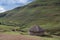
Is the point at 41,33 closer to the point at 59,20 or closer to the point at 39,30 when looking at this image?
the point at 39,30

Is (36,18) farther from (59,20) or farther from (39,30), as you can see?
(39,30)

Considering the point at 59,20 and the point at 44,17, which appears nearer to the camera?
the point at 59,20

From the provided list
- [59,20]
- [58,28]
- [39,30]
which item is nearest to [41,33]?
→ [39,30]

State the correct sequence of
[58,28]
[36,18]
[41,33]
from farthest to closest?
[36,18]
[58,28]
[41,33]

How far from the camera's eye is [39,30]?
239ft

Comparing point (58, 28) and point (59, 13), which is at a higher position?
point (59, 13)

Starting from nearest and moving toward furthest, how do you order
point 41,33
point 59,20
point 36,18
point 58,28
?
point 41,33, point 58,28, point 59,20, point 36,18

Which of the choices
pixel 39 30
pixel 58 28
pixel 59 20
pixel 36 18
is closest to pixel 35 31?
pixel 39 30

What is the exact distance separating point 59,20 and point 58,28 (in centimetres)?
3582

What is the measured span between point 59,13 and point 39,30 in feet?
427

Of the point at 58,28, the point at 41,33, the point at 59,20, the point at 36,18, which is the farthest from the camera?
the point at 36,18

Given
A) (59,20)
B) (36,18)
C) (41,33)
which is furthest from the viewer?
(36,18)

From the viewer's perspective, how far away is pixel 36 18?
198 m

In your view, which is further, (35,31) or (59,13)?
(59,13)
